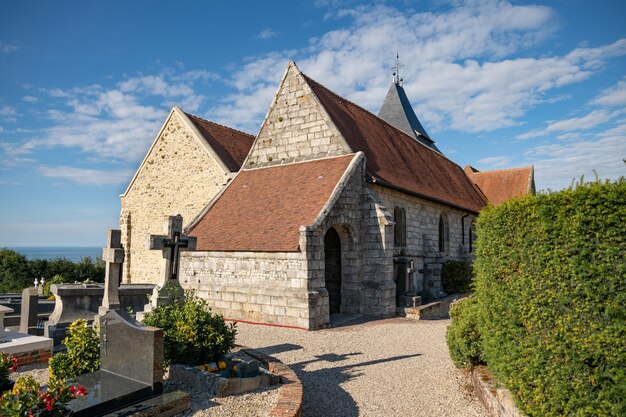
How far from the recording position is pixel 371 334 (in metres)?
10.2

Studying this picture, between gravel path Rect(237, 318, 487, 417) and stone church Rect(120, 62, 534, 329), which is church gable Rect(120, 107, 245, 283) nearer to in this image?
stone church Rect(120, 62, 534, 329)

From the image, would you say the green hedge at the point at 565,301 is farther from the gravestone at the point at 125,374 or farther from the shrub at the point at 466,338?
the gravestone at the point at 125,374

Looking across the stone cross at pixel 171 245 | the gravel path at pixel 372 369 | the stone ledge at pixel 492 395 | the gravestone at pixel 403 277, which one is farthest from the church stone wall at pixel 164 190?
the stone ledge at pixel 492 395

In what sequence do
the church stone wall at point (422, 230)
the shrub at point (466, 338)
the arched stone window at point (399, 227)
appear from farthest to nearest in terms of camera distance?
the arched stone window at point (399, 227)
the church stone wall at point (422, 230)
the shrub at point (466, 338)

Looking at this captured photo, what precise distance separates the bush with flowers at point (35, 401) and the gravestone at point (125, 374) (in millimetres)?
312

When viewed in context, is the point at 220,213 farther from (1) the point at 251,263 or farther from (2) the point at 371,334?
(2) the point at 371,334

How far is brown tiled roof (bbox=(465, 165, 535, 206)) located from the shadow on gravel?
22.3 metres

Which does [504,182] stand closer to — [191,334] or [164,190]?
[164,190]

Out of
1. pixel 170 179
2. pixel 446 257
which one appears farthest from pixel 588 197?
pixel 170 179

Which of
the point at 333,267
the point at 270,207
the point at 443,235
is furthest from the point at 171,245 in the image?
the point at 443,235

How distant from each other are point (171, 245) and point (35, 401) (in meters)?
4.15

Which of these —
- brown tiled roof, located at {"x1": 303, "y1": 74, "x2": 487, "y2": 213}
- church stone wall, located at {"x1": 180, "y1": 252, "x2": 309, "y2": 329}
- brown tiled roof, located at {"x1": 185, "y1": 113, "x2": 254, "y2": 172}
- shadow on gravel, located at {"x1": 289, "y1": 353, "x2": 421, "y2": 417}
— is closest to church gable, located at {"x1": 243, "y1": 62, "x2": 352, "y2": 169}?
brown tiled roof, located at {"x1": 303, "y1": 74, "x2": 487, "y2": 213}

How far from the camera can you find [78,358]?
5.54 m

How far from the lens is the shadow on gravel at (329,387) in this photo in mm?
5512
